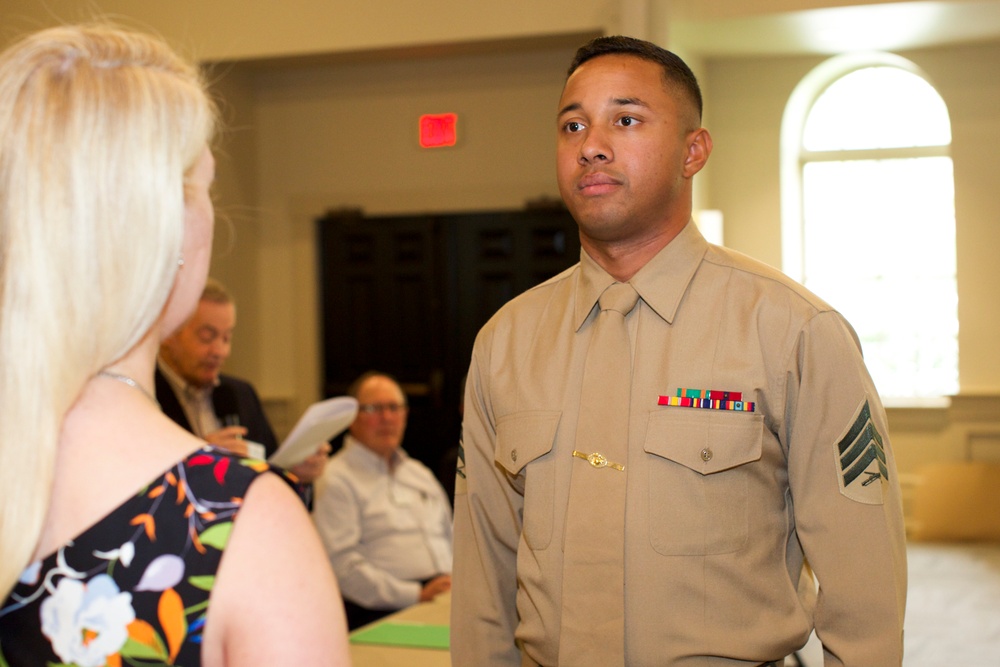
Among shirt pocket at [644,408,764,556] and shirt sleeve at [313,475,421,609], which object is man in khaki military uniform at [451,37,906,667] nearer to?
shirt pocket at [644,408,764,556]

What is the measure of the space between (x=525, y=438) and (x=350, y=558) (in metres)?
2.27

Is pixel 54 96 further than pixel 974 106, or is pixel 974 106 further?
Answer: pixel 974 106

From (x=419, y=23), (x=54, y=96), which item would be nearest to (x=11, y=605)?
(x=54, y=96)

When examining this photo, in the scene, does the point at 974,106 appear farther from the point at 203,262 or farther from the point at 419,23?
the point at 203,262

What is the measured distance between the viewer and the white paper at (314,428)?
2.92m

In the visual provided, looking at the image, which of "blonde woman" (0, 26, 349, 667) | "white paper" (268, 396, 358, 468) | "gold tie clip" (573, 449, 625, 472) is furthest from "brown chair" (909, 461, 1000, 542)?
"blonde woman" (0, 26, 349, 667)

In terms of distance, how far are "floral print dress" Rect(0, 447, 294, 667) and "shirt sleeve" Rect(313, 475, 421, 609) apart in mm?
2884

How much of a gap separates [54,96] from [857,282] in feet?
22.5

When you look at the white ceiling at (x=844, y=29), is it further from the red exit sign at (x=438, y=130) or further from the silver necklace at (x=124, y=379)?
the silver necklace at (x=124, y=379)

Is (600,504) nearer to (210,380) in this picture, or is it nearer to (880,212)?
(210,380)

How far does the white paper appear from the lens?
2.92 meters

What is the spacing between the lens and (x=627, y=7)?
5.36 meters

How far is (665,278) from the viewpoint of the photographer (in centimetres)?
170

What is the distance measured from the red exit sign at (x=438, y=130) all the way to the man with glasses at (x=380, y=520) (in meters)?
2.80
